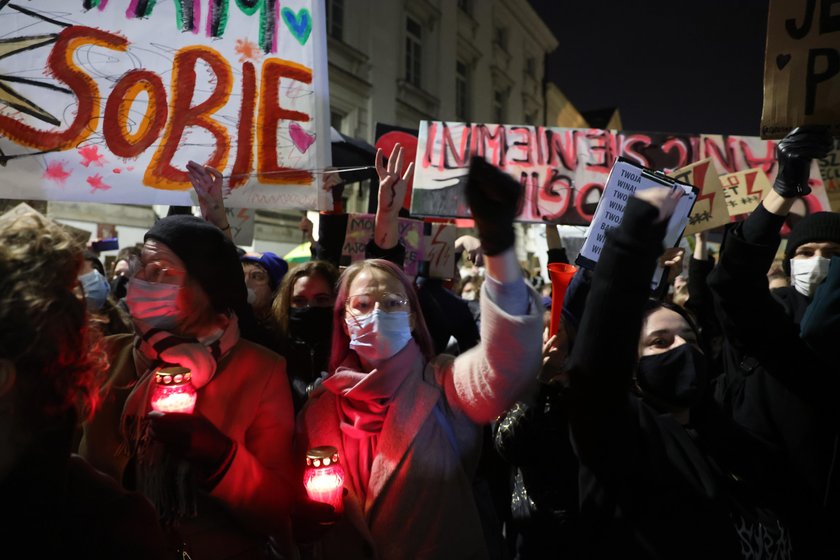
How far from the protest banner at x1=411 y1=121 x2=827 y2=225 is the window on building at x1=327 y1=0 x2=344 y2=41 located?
11.6 meters

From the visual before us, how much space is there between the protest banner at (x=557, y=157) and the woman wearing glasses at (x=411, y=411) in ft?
10.7

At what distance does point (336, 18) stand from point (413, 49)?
4.15 metres

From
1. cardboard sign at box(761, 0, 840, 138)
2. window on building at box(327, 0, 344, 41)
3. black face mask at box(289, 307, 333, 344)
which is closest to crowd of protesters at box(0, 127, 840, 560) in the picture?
cardboard sign at box(761, 0, 840, 138)

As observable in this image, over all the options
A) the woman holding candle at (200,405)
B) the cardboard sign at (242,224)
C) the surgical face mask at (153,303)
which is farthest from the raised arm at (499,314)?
the cardboard sign at (242,224)

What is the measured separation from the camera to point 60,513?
3.20ft

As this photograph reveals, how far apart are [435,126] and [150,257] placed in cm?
397

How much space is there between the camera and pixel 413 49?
19.3 metres

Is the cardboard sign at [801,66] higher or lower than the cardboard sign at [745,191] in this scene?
higher

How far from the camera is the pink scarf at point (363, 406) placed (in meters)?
1.77

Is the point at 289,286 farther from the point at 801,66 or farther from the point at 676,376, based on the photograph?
the point at 801,66

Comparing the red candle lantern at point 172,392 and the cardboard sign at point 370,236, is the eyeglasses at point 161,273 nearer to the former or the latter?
the red candle lantern at point 172,392

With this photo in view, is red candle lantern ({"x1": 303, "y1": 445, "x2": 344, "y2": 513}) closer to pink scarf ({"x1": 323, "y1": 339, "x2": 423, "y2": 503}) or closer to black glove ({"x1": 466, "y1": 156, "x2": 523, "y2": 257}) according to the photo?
pink scarf ({"x1": 323, "y1": 339, "x2": 423, "y2": 503})

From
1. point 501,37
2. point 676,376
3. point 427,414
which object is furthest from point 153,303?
point 501,37

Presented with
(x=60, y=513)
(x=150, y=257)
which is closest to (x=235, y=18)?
(x=150, y=257)
